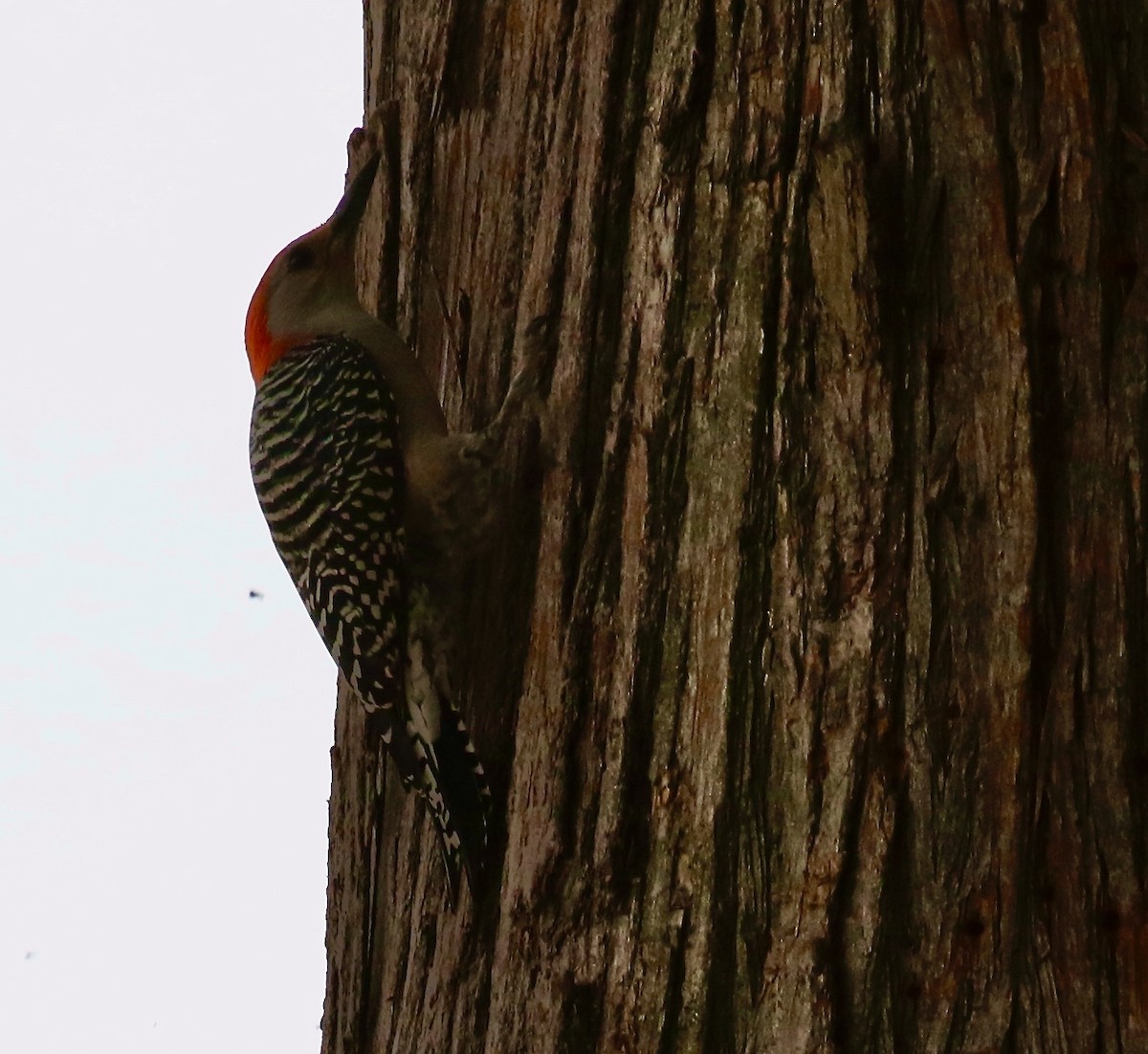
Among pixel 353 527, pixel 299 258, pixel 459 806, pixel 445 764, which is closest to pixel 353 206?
pixel 299 258

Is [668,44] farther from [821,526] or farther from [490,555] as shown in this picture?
[490,555]

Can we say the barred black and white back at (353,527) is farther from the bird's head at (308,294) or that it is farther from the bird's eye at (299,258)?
the bird's eye at (299,258)

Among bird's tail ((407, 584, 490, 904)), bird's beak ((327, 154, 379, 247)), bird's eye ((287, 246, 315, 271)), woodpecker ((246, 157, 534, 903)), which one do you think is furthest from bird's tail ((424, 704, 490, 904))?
bird's eye ((287, 246, 315, 271))

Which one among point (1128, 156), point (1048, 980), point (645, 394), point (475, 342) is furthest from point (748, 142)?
point (1048, 980)

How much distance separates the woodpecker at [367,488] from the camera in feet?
11.2

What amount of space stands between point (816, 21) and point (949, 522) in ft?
2.90

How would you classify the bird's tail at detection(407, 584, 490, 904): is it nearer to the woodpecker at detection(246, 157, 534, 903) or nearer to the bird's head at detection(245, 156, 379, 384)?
A: the woodpecker at detection(246, 157, 534, 903)

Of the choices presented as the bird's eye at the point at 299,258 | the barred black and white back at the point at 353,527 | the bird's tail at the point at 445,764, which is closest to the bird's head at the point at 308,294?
the bird's eye at the point at 299,258

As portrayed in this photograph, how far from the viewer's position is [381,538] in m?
3.83

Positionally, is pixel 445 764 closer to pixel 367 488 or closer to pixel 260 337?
pixel 367 488

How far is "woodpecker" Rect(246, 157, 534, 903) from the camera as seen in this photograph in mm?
3420

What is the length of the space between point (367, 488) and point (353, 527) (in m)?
0.12

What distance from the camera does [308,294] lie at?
4453 mm

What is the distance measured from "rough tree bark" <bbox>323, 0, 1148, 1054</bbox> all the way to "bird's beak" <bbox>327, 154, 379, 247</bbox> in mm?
1078
